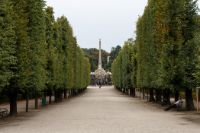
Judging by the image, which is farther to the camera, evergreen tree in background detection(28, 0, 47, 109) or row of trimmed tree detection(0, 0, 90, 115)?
evergreen tree in background detection(28, 0, 47, 109)

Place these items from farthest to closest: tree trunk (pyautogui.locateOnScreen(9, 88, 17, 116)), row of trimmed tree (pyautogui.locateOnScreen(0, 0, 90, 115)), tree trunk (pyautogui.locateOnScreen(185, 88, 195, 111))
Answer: tree trunk (pyautogui.locateOnScreen(185, 88, 195, 111))
tree trunk (pyautogui.locateOnScreen(9, 88, 17, 116))
row of trimmed tree (pyautogui.locateOnScreen(0, 0, 90, 115))

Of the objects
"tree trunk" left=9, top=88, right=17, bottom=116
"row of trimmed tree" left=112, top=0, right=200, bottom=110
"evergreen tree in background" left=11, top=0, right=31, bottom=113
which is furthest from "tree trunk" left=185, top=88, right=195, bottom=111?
"tree trunk" left=9, top=88, right=17, bottom=116

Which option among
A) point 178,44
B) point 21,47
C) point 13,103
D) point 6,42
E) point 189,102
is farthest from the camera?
point 189,102

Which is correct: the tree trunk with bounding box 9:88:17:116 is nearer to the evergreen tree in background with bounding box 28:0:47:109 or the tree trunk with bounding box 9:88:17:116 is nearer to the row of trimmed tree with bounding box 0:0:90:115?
the row of trimmed tree with bounding box 0:0:90:115

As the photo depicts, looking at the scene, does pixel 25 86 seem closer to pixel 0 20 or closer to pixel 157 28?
pixel 0 20

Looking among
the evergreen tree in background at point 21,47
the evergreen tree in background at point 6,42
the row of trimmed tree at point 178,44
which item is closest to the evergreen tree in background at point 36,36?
the evergreen tree in background at point 21,47

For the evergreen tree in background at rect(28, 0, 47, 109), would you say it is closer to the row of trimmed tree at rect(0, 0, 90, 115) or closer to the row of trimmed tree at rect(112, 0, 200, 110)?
the row of trimmed tree at rect(0, 0, 90, 115)

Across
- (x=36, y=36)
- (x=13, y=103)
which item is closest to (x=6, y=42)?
(x=13, y=103)

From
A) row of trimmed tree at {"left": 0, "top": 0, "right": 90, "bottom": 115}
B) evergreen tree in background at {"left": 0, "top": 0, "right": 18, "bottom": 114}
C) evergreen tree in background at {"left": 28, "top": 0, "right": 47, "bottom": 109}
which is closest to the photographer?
evergreen tree in background at {"left": 0, "top": 0, "right": 18, "bottom": 114}

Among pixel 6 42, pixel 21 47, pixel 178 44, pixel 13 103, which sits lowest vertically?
pixel 13 103

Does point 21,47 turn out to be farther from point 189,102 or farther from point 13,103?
point 189,102

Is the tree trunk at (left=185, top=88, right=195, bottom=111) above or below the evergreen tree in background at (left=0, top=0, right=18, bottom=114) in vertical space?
below

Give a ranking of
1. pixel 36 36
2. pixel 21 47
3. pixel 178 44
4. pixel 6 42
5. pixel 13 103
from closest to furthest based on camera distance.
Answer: pixel 6 42 → pixel 21 47 → pixel 13 103 → pixel 36 36 → pixel 178 44

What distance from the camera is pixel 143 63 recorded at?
195ft
